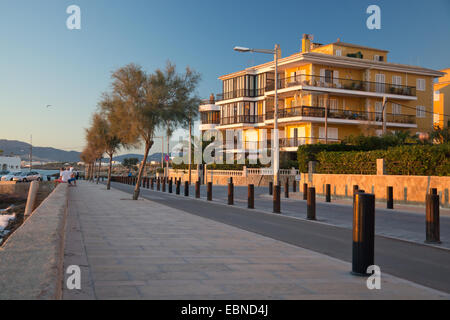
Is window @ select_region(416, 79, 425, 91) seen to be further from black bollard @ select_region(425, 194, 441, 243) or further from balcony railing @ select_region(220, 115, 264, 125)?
black bollard @ select_region(425, 194, 441, 243)

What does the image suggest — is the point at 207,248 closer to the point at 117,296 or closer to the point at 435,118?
the point at 117,296

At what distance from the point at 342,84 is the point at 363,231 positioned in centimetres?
4801

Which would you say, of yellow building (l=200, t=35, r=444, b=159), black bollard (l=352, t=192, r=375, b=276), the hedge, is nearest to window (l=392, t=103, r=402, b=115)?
yellow building (l=200, t=35, r=444, b=159)

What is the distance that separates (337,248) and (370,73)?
48357mm

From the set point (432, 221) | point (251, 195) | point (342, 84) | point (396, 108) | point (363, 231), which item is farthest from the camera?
point (396, 108)

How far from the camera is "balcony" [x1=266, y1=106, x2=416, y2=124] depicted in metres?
49.2

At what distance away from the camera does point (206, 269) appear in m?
5.74

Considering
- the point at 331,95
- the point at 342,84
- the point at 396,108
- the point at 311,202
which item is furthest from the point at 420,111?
the point at 311,202

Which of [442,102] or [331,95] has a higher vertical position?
[442,102]

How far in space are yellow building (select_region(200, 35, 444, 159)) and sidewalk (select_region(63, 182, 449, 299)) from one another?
37.8 metres

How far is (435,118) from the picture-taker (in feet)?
195

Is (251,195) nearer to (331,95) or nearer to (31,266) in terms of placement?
(31,266)

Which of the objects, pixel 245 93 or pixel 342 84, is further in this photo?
pixel 245 93
